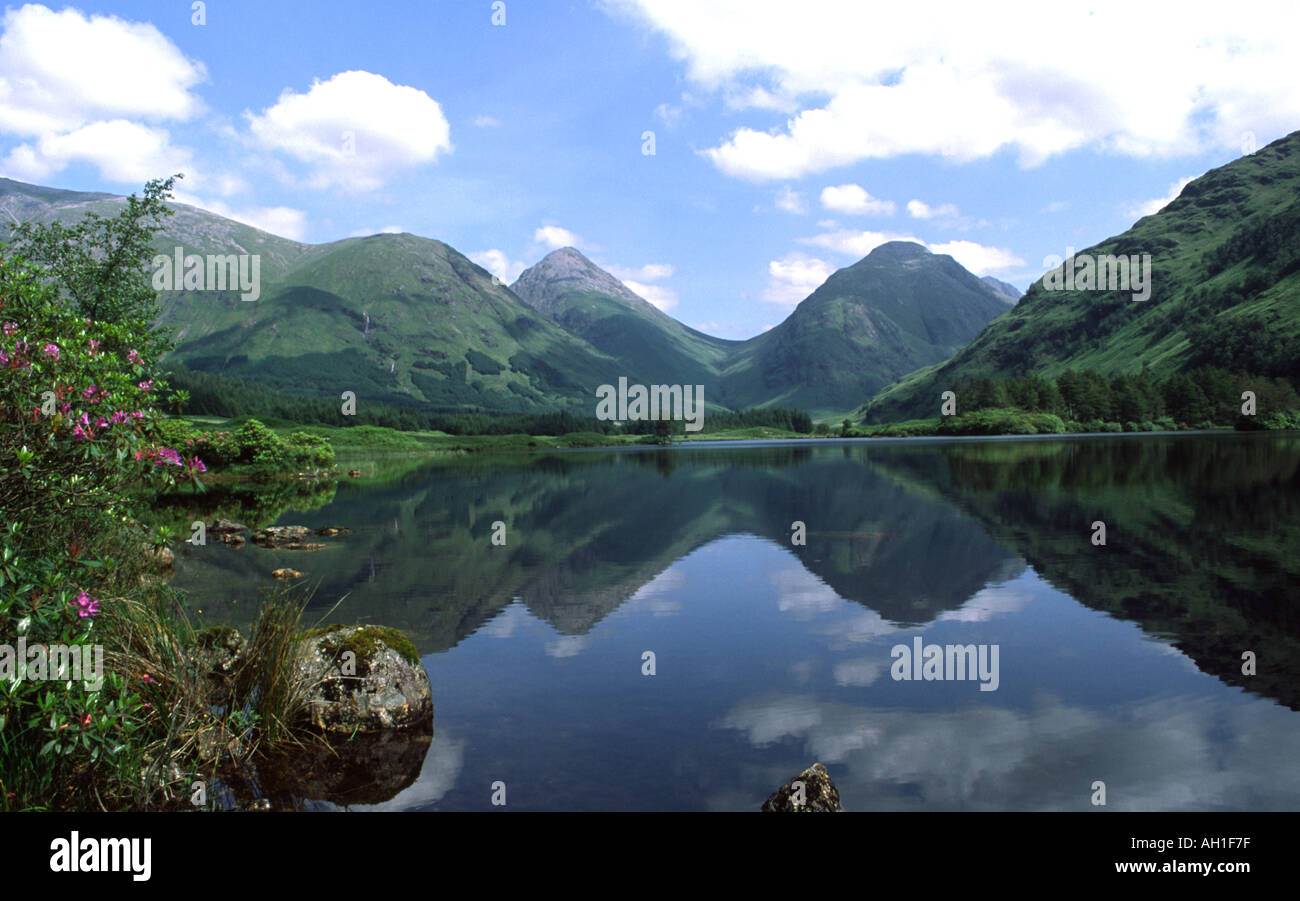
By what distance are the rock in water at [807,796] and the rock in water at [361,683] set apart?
25.3ft

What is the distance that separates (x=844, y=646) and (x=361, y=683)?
1260 centimetres

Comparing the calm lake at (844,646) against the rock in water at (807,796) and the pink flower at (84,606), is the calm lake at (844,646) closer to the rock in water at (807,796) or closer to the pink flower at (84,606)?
the rock in water at (807,796)

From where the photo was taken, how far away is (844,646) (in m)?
20.1

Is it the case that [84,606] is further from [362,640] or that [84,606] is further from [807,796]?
[807,796]

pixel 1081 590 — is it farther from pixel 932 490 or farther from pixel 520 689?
pixel 932 490

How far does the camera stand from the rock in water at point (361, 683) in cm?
1429

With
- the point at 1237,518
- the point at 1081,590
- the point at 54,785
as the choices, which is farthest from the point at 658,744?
the point at 1237,518

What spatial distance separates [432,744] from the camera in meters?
13.9

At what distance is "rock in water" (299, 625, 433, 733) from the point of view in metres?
14.3

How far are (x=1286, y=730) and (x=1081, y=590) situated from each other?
12.3 meters

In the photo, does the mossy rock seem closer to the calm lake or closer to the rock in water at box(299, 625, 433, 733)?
the rock in water at box(299, 625, 433, 733)

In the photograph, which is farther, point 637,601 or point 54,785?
point 637,601

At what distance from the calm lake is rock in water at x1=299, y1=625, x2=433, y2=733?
1.07 m

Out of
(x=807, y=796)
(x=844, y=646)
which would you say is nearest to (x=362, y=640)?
(x=807, y=796)
